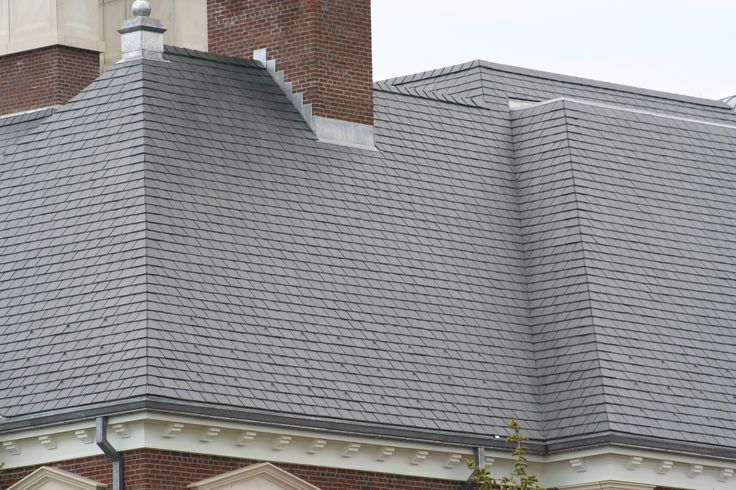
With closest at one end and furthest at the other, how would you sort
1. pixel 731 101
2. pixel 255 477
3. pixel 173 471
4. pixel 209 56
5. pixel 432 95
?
pixel 173 471
pixel 255 477
pixel 209 56
pixel 432 95
pixel 731 101

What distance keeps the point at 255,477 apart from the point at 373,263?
5114 millimetres

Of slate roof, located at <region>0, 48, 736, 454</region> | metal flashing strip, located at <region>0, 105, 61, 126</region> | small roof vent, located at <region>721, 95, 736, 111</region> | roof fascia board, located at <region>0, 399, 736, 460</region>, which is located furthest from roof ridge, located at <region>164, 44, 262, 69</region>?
small roof vent, located at <region>721, 95, 736, 111</region>

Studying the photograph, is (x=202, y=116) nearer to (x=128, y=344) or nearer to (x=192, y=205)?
(x=192, y=205)

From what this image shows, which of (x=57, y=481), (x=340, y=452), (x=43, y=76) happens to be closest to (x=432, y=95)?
(x=43, y=76)

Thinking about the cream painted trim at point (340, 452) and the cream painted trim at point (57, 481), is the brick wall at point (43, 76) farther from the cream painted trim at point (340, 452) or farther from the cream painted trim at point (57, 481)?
the cream painted trim at point (57, 481)

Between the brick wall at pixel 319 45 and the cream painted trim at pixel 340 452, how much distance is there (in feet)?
20.7

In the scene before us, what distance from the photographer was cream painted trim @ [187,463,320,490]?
29.0m

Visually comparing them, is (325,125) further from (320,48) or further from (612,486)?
(612,486)

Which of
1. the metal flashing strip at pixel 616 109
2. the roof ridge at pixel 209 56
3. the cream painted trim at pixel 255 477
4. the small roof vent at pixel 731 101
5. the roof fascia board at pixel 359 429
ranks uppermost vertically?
the small roof vent at pixel 731 101

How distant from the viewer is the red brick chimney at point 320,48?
35.4 meters

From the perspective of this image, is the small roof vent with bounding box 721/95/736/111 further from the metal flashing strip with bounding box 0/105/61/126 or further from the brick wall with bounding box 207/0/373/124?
the metal flashing strip with bounding box 0/105/61/126

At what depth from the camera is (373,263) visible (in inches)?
1321

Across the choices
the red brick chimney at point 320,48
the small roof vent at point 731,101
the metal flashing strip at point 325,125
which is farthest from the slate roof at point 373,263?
the small roof vent at point 731,101

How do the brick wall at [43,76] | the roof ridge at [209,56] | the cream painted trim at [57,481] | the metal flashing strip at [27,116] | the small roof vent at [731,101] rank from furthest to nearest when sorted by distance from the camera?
the small roof vent at [731,101], the brick wall at [43,76], the metal flashing strip at [27,116], the roof ridge at [209,56], the cream painted trim at [57,481]
